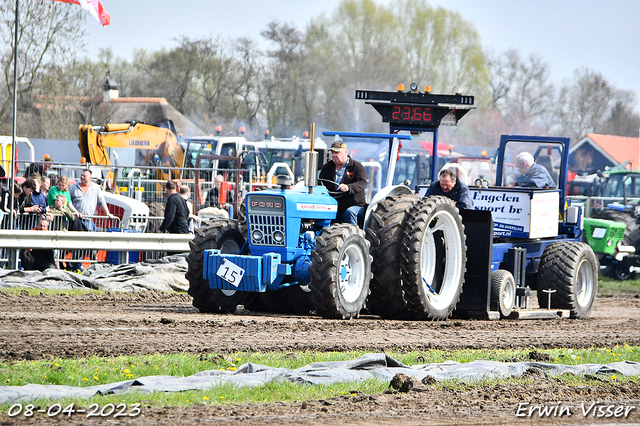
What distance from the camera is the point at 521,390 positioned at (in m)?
5.84

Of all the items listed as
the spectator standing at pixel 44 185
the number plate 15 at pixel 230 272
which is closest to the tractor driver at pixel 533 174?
the number plate 15 at pixel 230 272

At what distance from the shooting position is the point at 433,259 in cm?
1043

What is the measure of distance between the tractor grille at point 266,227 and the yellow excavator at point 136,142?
56.0 ft

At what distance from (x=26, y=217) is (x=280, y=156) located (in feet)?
48.0

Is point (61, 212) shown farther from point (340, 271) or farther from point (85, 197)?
point (340, 271)

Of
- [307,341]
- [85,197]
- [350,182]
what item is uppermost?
[350,182]

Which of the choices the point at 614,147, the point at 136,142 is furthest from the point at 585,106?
the point at 136,142

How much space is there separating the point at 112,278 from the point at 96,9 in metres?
6.01

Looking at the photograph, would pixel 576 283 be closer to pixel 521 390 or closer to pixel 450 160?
pixel 521 390

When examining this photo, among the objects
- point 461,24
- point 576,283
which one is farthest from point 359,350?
point 461,24

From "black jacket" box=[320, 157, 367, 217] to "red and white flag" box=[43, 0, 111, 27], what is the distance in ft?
26.7

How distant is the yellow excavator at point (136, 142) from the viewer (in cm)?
2625

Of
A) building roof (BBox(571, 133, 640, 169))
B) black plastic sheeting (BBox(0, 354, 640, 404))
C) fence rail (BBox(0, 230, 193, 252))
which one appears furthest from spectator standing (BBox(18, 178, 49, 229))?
building roof (BBox(571, 133, 640, 169))

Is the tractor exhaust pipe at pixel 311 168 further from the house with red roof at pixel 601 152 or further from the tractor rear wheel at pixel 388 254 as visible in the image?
the house with red roof at pixel 601 152
